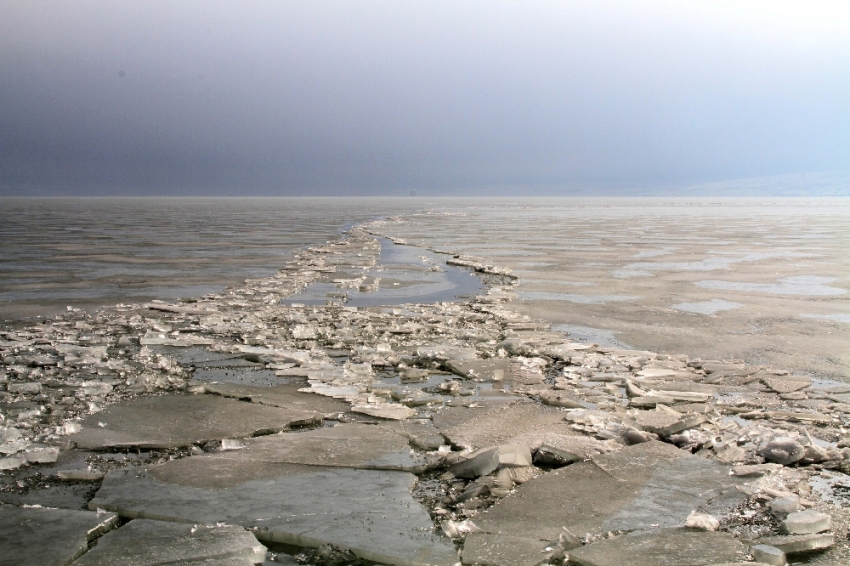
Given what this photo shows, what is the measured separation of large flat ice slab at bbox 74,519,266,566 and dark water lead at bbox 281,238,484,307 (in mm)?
6143

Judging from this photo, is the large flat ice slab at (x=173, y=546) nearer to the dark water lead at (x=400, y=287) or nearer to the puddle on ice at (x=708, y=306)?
the dark water lead at (x=400, y=287)

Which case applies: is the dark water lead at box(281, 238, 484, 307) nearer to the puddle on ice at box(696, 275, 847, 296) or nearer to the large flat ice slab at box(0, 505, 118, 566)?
the puddle on ice at box(696, 275, 847, 296)

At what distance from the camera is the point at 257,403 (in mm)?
4605

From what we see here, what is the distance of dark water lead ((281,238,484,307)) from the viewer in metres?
9.29

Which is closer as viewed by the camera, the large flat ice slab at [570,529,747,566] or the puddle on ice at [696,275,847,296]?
the large flat ice slab at [570,529,747,566]

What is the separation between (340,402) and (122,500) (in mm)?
1842

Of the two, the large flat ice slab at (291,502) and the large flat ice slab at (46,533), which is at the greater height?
the large flat ice slab at (46,533)

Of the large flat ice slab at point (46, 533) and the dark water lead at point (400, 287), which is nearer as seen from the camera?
the large flat ice slab at point (46, 533)

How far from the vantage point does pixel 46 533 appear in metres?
2.66

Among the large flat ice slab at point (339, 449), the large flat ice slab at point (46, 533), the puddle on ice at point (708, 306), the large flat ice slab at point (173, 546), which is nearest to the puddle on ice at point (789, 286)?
the puddle on ice at point (708, 306)

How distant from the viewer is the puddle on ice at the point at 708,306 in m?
8.44

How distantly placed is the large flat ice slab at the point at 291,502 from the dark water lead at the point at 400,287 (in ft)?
18.1

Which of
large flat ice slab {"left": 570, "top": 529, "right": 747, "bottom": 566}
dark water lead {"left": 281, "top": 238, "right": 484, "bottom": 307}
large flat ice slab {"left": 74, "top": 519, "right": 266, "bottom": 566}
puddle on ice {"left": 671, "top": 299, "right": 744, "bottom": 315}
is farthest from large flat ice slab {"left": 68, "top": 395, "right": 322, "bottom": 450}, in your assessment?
puddle on ice {"left": 671, "top": 299, "right": 744, "bottom": 315}

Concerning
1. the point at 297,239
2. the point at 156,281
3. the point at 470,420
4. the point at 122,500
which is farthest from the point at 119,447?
the point at 297,239
